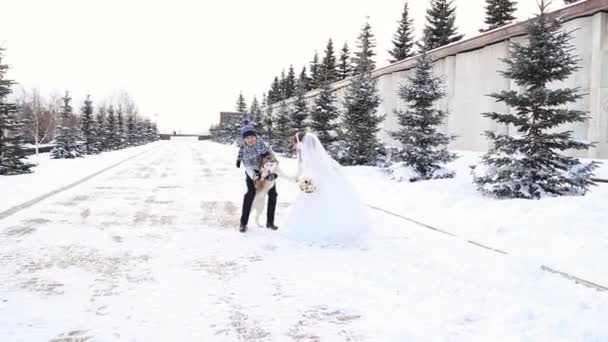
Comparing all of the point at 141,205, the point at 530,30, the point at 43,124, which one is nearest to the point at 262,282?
the point at 141,205

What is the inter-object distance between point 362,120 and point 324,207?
13174 mm

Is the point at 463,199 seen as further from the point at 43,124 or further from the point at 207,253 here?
the point at 43,124

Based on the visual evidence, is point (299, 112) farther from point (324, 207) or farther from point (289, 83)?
point (289, 83)

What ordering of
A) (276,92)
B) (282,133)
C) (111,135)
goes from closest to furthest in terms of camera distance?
(282,133), (111,135), (276,92)

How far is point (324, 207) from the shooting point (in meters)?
6.76

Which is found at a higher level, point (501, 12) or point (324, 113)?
point (501, 12)

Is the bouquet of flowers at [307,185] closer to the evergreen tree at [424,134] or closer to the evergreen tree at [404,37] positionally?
the evergreen tree at [424,134]

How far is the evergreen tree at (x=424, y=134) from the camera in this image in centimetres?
1467

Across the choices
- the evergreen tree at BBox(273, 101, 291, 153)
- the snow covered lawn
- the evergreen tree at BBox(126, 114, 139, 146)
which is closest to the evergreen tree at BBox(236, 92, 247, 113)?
the evergreen tree at BBox(126, 114, 139, 146)

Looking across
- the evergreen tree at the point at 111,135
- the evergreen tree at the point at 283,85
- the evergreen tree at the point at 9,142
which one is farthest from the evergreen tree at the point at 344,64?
the evergreen tree at the point at 9,142

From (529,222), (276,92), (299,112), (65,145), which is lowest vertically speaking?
(529,222)

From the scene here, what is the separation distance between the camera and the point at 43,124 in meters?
60.4

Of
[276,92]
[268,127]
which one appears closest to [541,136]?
[268,127]

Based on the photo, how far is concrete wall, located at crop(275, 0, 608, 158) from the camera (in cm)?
1506
